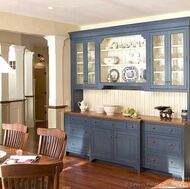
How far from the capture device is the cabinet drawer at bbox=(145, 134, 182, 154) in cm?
452

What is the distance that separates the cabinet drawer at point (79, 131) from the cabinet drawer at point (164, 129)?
124 cm

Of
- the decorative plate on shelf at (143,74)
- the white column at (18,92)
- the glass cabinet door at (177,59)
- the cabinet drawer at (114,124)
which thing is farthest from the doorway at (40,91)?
the glass cabinet door at (177,59)

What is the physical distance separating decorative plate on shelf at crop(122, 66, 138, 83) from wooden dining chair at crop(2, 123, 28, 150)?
93.7 inches

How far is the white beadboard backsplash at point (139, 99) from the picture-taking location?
16.4ft

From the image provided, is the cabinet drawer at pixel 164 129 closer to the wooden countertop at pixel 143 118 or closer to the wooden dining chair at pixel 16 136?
the wooden countertop at pixel 143 118

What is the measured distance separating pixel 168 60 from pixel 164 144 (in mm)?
1267

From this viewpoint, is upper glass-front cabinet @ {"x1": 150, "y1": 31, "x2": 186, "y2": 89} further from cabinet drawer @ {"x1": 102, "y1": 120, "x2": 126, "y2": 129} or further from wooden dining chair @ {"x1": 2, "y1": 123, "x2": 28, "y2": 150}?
wooden dining chair @ {"x1": 2, "y1": 123, "x2": 28, "y2": 150}

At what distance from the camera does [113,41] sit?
18.8 ft

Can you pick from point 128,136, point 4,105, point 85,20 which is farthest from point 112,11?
point 4,105

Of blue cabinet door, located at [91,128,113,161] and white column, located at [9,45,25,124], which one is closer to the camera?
blue cabinet door, located at [91,128,113,161]

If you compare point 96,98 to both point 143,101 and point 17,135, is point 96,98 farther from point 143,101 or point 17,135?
point 17,135

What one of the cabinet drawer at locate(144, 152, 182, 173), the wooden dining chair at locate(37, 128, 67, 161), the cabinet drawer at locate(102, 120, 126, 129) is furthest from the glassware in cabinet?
the wooden dining chair at locate(37, 128, 67, 161)

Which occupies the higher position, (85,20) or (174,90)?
(85,20)

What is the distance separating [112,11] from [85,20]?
88 centimetres
